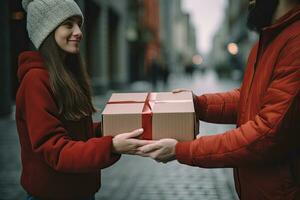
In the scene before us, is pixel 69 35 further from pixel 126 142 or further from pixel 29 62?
pixel 126 142

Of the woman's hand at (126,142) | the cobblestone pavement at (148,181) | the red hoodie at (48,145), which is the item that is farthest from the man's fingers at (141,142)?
the cobblestone pavement at (148,181)

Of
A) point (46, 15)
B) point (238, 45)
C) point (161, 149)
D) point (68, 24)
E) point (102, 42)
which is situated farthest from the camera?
point (238, 45)

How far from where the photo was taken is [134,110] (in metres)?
2.48

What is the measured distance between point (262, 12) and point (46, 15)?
3.62ft

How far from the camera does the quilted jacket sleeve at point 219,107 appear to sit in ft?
10.2

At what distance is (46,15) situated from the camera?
254 cm

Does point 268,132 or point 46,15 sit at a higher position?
point 46,15

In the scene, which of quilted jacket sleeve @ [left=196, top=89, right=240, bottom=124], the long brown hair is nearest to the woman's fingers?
the long brown hair

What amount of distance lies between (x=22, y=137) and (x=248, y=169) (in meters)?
1.18

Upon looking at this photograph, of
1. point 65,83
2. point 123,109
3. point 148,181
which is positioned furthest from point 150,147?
point 148,181

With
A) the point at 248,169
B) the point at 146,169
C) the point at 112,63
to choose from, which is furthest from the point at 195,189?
the point at 112,63

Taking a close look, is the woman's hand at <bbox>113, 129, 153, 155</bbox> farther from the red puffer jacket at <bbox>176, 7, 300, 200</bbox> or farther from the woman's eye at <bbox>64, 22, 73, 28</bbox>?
the woman's eye at <bbox>64, 22, 73, 28</bbox>

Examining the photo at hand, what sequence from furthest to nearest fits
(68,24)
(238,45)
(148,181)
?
(238,45) → (148,181) → (68,24)

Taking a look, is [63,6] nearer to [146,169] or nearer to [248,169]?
[248,169]
